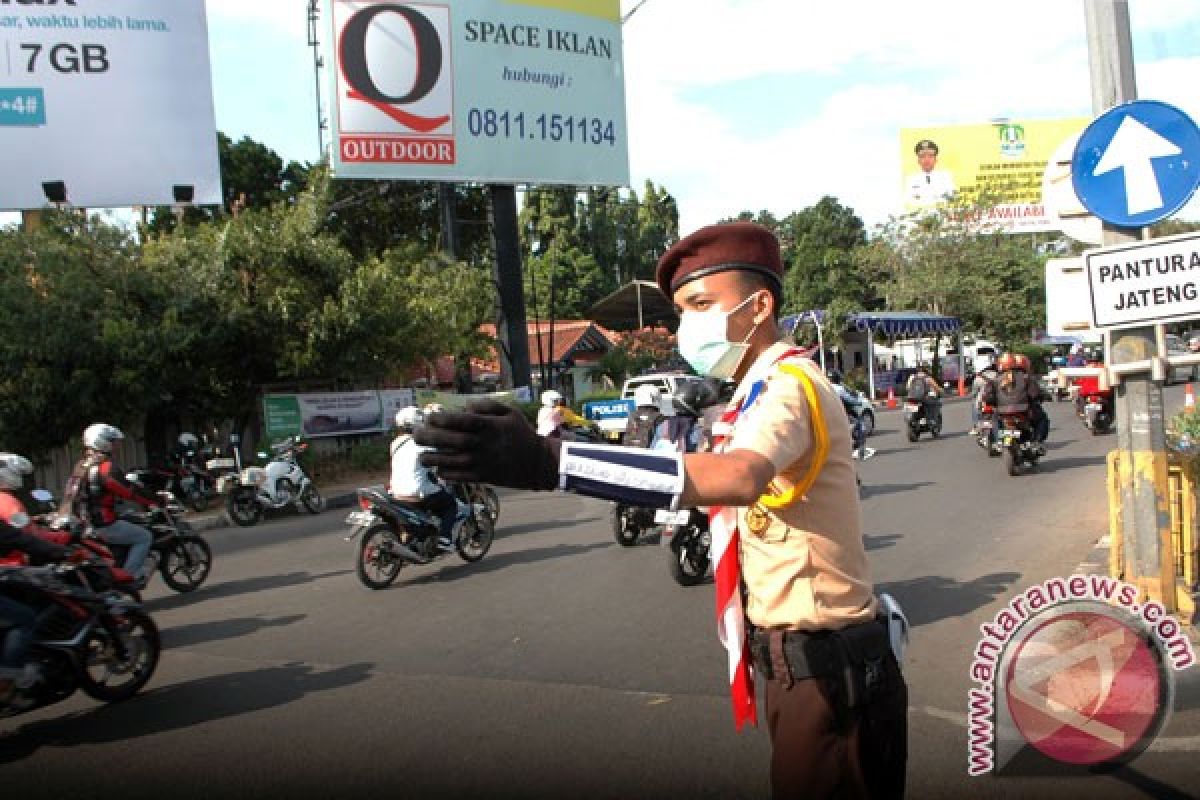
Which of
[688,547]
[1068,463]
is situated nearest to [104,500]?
[688,547]

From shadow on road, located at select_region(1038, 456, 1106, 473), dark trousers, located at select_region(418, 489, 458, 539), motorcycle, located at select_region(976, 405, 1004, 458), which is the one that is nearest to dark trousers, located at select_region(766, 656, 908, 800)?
dark trousers, located at select_region(418, 489, 458, 539)

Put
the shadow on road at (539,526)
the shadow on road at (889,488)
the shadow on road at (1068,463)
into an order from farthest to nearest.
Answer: the shadow on road at (1068,463)
the shadow on road at (889,488)
the shadow on road at (539,526)

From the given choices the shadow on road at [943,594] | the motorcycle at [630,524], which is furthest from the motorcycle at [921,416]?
the shadow on road at [943,594]

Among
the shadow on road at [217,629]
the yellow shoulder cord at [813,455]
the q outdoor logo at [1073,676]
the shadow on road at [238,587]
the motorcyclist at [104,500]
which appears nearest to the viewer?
the yellow shoulder cord at [813,455]

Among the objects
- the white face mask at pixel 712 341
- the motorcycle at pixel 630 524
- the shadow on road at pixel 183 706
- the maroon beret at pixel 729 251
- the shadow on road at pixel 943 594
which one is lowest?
the shadow on road at pixel 943 594

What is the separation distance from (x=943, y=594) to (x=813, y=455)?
5.36 m

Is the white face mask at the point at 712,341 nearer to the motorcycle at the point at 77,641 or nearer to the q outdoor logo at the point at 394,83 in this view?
the motorcycle at the point at 77,641

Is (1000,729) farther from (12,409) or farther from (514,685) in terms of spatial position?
(12,409)

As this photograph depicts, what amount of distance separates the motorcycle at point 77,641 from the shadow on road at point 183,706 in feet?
0.47

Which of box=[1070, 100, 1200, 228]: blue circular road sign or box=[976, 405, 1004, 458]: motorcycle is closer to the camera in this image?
box=[1070, 100, 1200, 228]: blue circular road sign

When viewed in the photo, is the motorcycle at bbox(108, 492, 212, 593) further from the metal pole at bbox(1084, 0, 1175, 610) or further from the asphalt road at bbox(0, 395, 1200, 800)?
the metal pole at bbox(1084, 0, 1175, 610)

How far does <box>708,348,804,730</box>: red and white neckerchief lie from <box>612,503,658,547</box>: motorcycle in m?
6.86

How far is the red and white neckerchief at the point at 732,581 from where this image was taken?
2.20m

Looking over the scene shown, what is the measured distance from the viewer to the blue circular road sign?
189 inches
